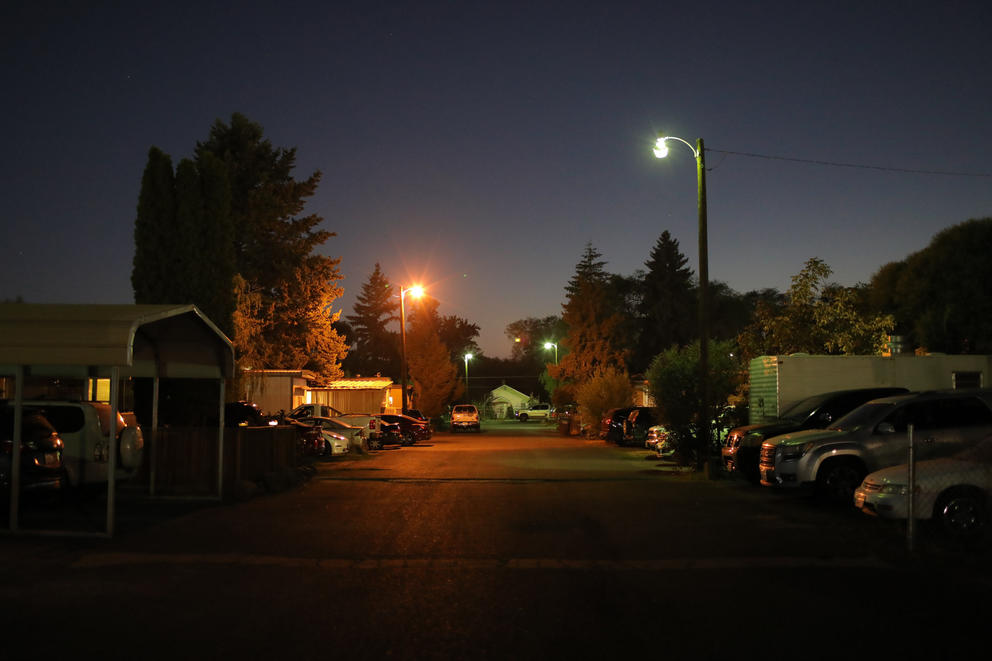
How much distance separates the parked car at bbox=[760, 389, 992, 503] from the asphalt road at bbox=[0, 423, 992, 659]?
2.03ft

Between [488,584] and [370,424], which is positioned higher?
[370,424]

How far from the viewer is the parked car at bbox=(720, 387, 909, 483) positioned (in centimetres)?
1650

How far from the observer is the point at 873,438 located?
13.2 m

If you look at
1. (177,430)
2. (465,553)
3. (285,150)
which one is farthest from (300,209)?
(465,553)

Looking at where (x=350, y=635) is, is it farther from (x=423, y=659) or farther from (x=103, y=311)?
(x=103, y=311)

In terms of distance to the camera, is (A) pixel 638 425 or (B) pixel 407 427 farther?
(B) pixel 407 427

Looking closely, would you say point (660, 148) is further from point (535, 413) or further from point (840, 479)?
point (535, 413)

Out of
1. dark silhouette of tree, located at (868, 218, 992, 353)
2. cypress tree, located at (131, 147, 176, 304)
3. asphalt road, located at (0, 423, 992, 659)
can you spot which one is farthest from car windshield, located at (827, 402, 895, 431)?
dark silhouette of tree, located at (868, 218, 992, 353)

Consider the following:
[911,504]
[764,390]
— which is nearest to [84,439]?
[911,504]

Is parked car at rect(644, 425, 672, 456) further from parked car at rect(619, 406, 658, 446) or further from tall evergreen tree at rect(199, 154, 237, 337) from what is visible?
tall evergreen tree at rect(199, 154, 237, 337)

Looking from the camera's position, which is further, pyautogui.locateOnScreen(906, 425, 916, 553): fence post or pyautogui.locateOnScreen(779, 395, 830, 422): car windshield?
pyautogui.locateOnScreen(779, 395, 830, 422): car windshield

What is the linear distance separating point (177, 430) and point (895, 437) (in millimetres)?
12220

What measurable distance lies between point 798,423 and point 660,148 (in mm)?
7354

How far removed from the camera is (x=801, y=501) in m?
14.3
